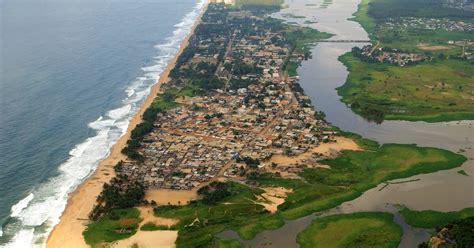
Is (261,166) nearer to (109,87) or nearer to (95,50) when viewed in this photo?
(109,87)

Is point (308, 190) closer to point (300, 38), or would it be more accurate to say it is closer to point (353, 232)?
point (353, 232)

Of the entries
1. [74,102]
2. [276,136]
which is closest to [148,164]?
[276,136]

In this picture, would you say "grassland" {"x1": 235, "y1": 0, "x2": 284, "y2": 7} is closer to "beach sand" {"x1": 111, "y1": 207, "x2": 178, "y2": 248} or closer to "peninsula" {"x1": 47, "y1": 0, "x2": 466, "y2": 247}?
"peninsula" {"x1": 47, "y1": 0, "x2": 466, "y2": 247}

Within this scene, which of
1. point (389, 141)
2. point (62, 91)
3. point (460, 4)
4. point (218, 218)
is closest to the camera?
point (218, 218)

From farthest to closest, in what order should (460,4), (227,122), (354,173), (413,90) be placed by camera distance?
(460,4), (413,90), (227,122), (354,173)

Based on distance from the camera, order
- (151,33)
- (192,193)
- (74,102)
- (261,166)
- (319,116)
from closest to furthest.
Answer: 1. (192,193)
2. (261,166)
3. (319,116)
4. (74,102)
5. (151,33)

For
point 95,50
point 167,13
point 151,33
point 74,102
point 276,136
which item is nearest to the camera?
point 276,136

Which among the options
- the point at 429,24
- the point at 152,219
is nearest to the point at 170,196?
the point at 152,219

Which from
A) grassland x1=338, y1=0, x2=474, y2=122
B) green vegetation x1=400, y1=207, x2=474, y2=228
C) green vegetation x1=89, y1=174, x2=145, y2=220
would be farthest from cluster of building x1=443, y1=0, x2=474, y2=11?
green vegetation x1=89, y1=174, x2=145, y2=220
